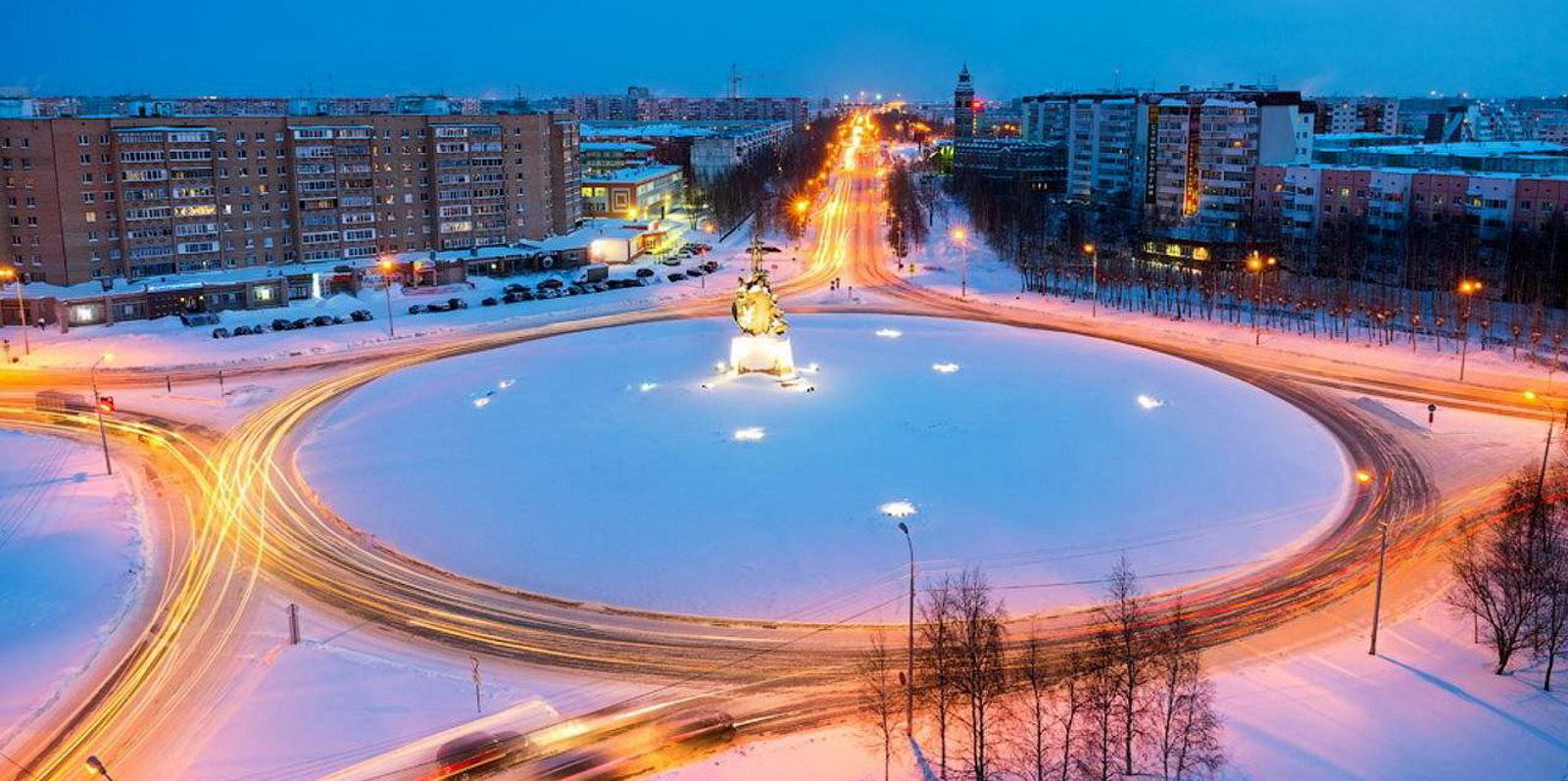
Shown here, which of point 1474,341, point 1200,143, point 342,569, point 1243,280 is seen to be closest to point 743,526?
point 342,569

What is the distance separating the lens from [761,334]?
190 feet

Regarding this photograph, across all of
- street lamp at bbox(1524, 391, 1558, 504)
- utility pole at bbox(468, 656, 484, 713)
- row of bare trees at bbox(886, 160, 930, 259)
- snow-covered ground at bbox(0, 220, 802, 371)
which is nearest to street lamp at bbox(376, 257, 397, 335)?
snow-covered ground at bbox(0, 220, 802, 371)

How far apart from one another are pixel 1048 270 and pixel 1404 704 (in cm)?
6820

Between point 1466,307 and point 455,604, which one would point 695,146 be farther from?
point 455,604

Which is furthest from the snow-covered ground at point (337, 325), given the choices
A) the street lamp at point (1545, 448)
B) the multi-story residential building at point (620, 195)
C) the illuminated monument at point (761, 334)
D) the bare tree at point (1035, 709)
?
the street lamp at point (1545, 448)

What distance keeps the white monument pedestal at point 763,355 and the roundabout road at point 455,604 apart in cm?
2034

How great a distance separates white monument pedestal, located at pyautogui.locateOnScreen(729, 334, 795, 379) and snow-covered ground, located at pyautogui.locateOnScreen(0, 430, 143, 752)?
27334 mm

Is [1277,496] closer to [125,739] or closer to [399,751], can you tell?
[399,751]

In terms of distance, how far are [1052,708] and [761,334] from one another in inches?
1359

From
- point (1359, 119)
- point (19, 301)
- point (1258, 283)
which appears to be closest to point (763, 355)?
point (1258, 283)

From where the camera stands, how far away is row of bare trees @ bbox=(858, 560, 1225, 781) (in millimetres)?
22641

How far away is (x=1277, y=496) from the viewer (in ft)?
132

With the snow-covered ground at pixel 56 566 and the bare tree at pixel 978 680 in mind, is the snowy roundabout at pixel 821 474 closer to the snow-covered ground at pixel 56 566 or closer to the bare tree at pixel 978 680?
the bare tree at pixel 978 680

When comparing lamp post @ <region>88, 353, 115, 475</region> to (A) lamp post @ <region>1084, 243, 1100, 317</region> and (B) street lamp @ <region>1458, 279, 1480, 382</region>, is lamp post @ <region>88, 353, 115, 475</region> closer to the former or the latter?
(A) lamp post @ <region>1084, 243, 1100, 317</region>
